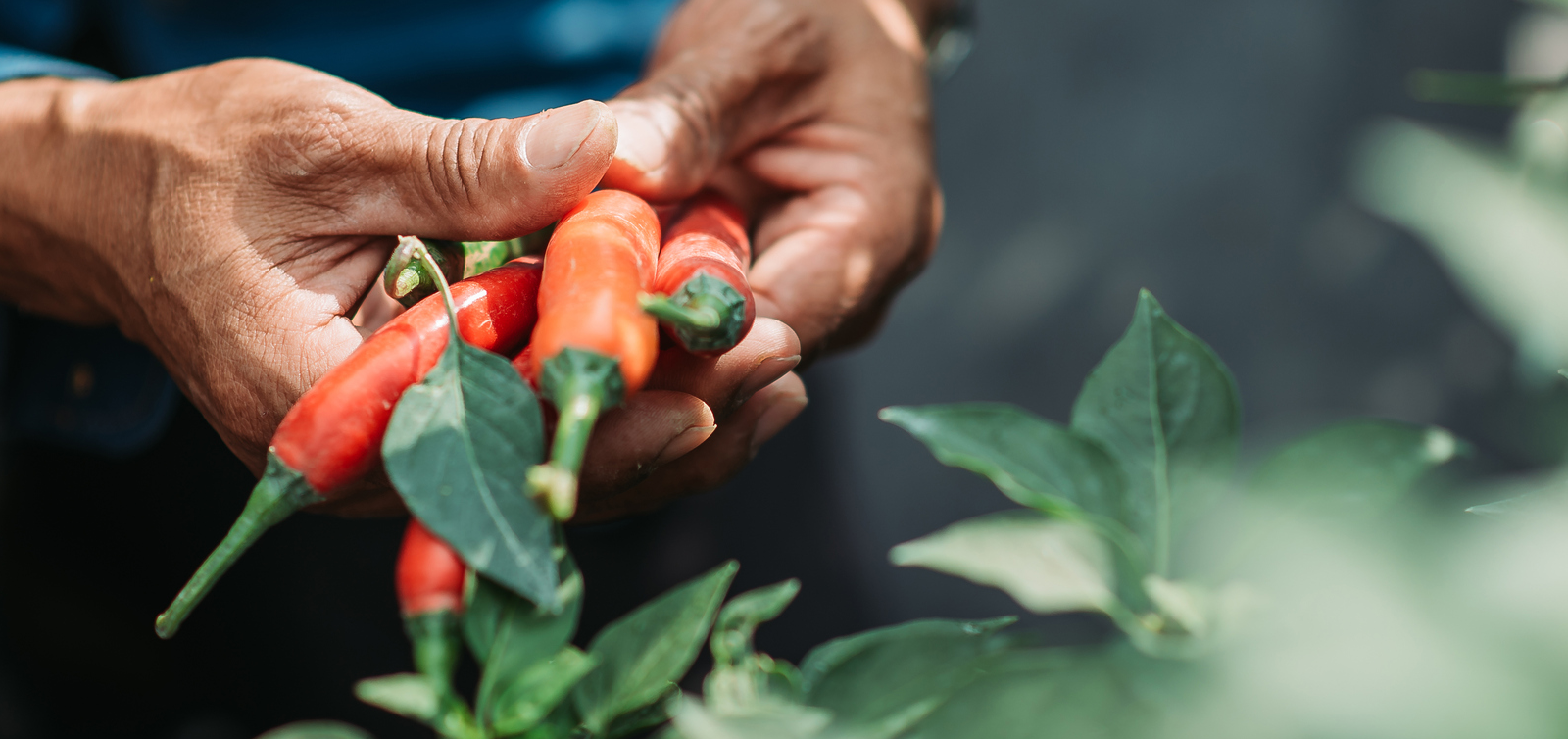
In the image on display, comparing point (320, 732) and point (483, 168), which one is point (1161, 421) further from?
point (483, 168)

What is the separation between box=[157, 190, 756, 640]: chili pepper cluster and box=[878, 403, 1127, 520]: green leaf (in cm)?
26

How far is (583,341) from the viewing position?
0.73 metres

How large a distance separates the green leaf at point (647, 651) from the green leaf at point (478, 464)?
0.19ft

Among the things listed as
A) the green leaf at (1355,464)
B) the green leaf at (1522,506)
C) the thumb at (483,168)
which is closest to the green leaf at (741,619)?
the green leaf at (1355,464)

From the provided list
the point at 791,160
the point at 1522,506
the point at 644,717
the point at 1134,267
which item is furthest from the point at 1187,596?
the point at 1134,267

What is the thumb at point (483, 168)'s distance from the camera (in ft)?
3.52

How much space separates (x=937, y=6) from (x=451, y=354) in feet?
5.96

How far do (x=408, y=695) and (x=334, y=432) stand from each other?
1.14 ft

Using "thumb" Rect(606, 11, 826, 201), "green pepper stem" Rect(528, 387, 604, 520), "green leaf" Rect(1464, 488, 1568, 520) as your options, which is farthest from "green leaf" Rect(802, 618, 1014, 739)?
"thumb" Rect(606, 11, 826, 201)

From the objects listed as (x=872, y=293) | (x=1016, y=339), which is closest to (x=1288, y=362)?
Result: (x=1016, y=339)

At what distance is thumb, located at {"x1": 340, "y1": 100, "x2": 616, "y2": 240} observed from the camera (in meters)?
1.07

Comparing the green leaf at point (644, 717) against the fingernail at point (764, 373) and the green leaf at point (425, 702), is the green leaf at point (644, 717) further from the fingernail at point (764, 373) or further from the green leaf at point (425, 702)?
the fingernail at point (764, 373)

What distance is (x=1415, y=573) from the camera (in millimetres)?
413

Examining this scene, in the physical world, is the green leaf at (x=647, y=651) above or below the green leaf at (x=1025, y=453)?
below
